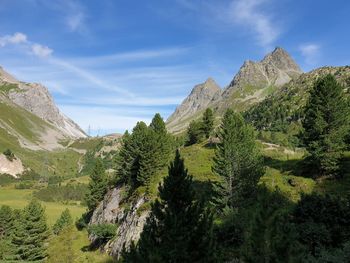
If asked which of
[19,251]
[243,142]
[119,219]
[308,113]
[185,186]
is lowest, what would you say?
[19,251]

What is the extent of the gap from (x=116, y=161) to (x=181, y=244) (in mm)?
62643

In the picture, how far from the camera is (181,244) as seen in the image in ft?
69.5

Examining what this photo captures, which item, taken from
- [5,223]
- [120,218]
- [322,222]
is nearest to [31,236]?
[120,218]

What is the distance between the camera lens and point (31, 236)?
63125 mm

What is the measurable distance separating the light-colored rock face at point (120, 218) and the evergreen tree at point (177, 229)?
17228 millimetres

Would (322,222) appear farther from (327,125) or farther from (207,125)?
(207,125)

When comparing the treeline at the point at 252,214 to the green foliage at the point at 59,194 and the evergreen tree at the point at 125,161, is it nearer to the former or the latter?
the evergreen tree at the point at 125,161

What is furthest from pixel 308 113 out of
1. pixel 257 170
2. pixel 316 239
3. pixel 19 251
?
pixel 19 251

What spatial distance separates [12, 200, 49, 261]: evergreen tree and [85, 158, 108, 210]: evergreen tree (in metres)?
20.2

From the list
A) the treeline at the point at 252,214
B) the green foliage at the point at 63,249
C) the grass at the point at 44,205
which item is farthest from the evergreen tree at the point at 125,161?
the grass at the point at 44,205

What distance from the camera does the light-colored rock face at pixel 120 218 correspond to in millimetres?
50188

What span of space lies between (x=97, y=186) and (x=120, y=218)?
24135 millimetres

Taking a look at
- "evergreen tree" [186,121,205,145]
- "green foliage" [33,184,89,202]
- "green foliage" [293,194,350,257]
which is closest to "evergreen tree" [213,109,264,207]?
"green foliage" [293,194,350,257]

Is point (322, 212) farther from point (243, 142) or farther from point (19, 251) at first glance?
point (19, 251)
